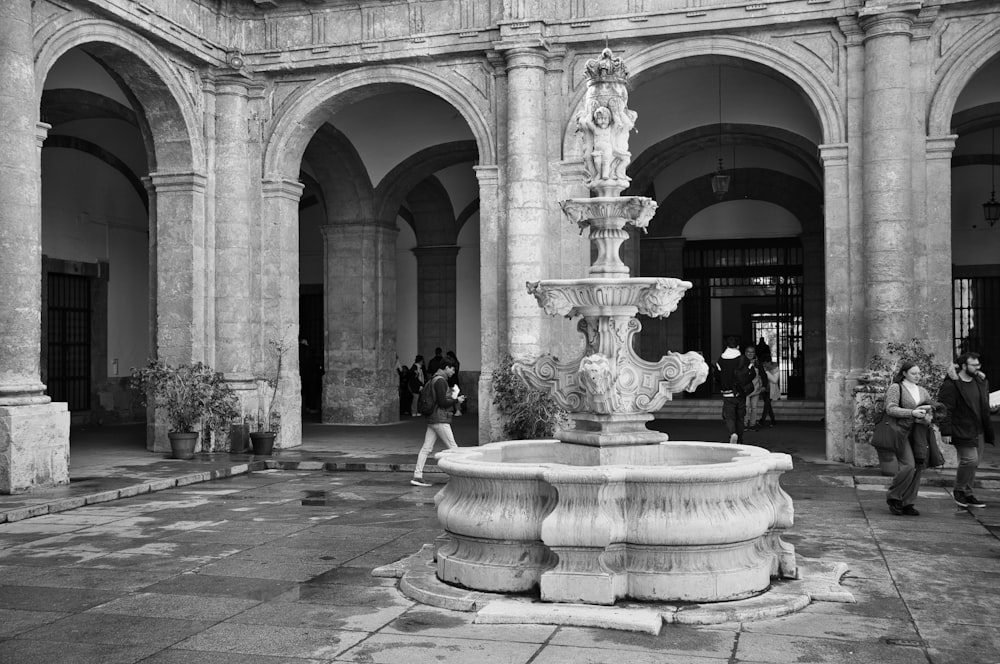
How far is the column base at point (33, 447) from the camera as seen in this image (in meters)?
10.1

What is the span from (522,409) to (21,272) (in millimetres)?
5716

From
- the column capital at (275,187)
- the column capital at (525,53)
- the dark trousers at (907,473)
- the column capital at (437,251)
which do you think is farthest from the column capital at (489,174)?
the column capital at (437,251)

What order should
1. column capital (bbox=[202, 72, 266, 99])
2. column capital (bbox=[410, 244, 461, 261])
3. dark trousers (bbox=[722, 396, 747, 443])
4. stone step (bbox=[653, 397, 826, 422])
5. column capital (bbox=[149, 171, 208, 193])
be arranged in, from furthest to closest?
column capital (bbox=[410, 244, 461, 261])
stone step (bbox=[653, 397, 826, 422])
column capital (bbox=[202, 72, 266, 99])
column capital (bbox=[149, 171, 208, 193])
dark trousers (bbox=[722, 396, 747, 443])

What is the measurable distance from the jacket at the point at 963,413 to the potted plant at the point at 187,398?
8.85m

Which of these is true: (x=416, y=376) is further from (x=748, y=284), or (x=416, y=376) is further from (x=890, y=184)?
(x=890, y=184)

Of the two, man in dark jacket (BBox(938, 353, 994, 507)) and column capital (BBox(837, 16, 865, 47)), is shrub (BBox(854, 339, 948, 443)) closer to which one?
man in dark jacket (BBox(938, 353, 994, 507))

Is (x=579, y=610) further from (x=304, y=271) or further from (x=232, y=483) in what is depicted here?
(x=304, y=271)

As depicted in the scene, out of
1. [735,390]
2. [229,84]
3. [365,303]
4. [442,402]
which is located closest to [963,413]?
[735,390]

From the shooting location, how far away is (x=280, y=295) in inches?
585

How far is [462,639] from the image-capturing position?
5.12 m

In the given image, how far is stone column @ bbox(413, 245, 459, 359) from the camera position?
21.6 m

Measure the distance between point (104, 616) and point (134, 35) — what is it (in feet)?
30.0

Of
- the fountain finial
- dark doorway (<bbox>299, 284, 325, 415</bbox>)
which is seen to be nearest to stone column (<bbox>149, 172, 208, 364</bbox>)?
dark doorway (<bbox>299, 284, 325, 415</bbox>)

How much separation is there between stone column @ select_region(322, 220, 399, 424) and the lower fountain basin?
39.5 feet
